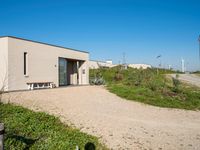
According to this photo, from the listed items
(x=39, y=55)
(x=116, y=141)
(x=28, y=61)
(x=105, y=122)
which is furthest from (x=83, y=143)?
(x=39, y=55)

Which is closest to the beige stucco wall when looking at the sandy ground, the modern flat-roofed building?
the modern flat-roofed building

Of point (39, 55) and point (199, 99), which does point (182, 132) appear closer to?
point (199, 99)

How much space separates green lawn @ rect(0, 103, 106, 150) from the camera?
16.3ft

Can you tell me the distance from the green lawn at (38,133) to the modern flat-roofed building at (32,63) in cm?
460

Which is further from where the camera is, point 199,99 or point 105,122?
point 199,99

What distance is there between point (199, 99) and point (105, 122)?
8883 millimetres

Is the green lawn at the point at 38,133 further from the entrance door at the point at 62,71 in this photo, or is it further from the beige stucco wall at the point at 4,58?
the entrance door at the point at 62,71

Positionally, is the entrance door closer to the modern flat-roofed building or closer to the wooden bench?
the modern flat-roofed building

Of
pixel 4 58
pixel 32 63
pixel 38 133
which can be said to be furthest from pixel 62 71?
pixel 38 133

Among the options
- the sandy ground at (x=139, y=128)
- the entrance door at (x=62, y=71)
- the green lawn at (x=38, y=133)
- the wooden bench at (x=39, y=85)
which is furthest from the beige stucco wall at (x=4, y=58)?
the green lawn at (x=38, y=133)

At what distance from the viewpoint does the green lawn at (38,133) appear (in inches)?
195

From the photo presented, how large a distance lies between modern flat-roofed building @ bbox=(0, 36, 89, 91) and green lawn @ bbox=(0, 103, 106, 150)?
4.60 metres

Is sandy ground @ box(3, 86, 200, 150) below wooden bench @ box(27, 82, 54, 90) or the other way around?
below

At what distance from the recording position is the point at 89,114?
8.91 m
